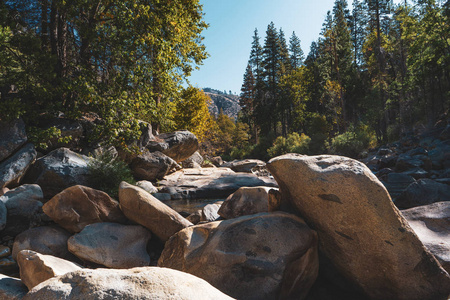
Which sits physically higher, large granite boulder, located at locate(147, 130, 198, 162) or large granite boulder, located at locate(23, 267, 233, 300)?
large granite boulder, located at locate(147, 130, 198, 162)

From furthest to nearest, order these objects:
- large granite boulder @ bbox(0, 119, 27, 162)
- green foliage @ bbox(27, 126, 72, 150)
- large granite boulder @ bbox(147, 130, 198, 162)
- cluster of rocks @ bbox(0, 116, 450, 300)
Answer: large granite boulder @ bbox(147, 130, 198, 162), green foliage @ bbox(27, 126, 72, 150), large granite boulder @ bbox(0, 119, 27, 162), cluster of rocks @ bbox(0, 116, 450, 300)

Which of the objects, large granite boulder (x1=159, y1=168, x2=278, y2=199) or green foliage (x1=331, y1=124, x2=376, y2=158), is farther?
green foliage (x1=331, y1=124, x2=376, y2=158)

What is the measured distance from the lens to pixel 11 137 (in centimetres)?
780

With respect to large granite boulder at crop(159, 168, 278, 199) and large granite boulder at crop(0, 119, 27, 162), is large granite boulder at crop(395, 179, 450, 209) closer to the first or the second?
large granite boulder at crop(159, 168, 278, 199)

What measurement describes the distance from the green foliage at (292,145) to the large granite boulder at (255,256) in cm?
2516

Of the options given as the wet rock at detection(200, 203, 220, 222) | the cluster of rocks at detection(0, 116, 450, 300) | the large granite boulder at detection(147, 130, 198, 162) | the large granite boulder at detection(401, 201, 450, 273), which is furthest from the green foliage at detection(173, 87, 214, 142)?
the large granite boulder at detection(401, 201, 450, 273)

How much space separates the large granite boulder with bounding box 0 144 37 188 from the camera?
7.06m

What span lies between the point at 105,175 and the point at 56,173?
138cm

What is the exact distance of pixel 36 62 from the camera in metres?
8.64

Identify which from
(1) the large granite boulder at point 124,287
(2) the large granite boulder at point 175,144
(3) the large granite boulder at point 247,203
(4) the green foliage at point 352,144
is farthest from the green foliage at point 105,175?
(4) the green foliage at point 352,144

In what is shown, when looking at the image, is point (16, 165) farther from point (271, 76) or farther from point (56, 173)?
point (271, 76)

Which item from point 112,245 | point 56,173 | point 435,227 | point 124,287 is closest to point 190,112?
point 56,173

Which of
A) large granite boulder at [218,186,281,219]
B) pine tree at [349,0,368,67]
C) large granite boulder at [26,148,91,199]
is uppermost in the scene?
pine tree at [349,0,368,67]

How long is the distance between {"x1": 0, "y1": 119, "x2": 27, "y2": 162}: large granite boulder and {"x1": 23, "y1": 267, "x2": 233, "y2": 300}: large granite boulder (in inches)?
299
